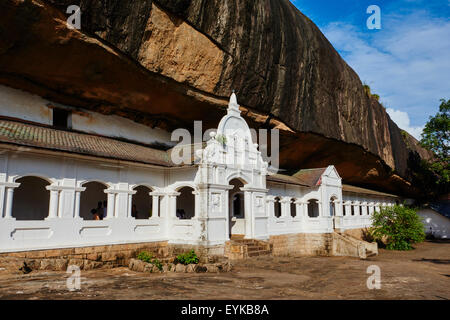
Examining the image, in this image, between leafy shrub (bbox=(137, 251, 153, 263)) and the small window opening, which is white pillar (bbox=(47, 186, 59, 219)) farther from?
the small window opening

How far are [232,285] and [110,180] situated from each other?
7.04m

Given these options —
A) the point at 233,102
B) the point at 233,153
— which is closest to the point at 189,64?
the point at 233,102

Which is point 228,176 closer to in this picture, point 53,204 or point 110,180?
point 110,180

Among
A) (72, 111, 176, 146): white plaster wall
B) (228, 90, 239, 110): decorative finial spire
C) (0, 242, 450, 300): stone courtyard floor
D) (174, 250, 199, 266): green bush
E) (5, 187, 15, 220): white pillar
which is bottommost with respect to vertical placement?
(0, 242, 450, 300): stone courtyard floor

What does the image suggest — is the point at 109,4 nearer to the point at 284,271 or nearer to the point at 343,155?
the point at 284,271

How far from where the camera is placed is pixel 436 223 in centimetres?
4125

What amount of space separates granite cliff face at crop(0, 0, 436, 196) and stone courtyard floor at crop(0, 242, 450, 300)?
687cm

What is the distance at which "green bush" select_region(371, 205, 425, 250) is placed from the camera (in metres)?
26.0

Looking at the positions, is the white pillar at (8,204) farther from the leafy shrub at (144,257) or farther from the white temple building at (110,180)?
the leafy shrub at (144,257)

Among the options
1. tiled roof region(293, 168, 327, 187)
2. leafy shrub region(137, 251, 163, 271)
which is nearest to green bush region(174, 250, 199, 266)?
leafy shrub region(137, 251, 163, 271)

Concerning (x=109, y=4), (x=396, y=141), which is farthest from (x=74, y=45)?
(x=396, y=141)

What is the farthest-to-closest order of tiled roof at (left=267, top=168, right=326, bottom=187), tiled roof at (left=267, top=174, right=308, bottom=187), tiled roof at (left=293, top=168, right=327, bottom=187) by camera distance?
tiled roof at (left=293, top=168, right=327, bottom=187), tiled roof at (left=267, top=168, right=326, bottom=187), tiled roof at (left=267, top=174, right=308, bottom=187)

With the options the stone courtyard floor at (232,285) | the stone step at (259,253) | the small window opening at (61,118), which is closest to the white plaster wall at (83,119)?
the small window opening at (61,118)

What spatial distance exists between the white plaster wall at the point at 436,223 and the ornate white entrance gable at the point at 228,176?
103 ft
